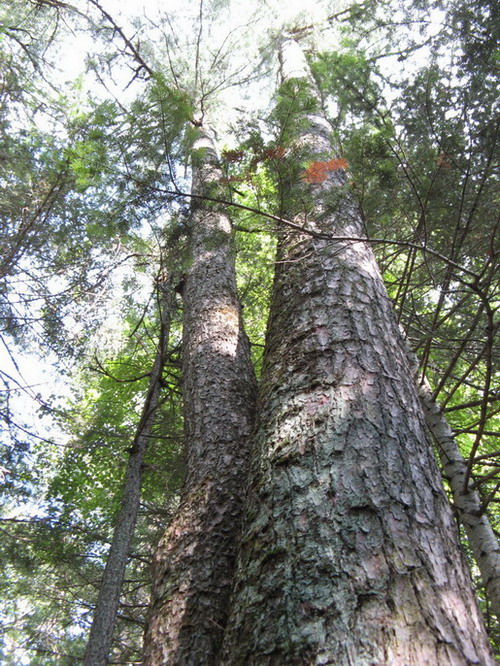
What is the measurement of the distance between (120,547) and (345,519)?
12.6 ft

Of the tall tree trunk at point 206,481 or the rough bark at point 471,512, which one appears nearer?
the tall tree trunk at point 206,481

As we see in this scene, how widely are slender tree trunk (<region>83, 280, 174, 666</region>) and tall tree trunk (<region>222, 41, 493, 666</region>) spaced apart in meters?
2.32

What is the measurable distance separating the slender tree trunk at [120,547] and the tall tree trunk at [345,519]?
232 centimetres

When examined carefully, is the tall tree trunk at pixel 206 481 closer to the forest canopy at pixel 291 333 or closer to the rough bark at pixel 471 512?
the forest canopy at pixel 291 333

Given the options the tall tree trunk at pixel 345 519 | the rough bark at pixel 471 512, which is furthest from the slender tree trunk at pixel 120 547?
the rough bark at pixel 471 512

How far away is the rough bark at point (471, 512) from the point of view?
8.46 feet

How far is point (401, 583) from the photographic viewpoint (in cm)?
132

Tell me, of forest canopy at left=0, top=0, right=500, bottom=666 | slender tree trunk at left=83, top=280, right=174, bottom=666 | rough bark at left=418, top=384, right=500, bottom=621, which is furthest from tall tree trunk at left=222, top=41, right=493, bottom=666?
slender tree trunk at left=83, top=280, right=174, bottom=666

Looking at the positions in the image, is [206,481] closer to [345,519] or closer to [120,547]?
[345,519]

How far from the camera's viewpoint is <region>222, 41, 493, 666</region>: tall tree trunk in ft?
4.05

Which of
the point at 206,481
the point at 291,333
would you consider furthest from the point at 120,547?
the point at 291,333

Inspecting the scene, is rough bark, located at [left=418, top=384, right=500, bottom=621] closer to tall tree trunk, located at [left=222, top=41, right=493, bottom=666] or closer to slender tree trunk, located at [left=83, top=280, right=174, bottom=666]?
tall tree trunk, located at [left=222, top=41, right=493, bottom=666]

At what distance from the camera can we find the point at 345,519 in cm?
150

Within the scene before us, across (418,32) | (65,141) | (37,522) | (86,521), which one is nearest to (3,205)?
(65,141)
